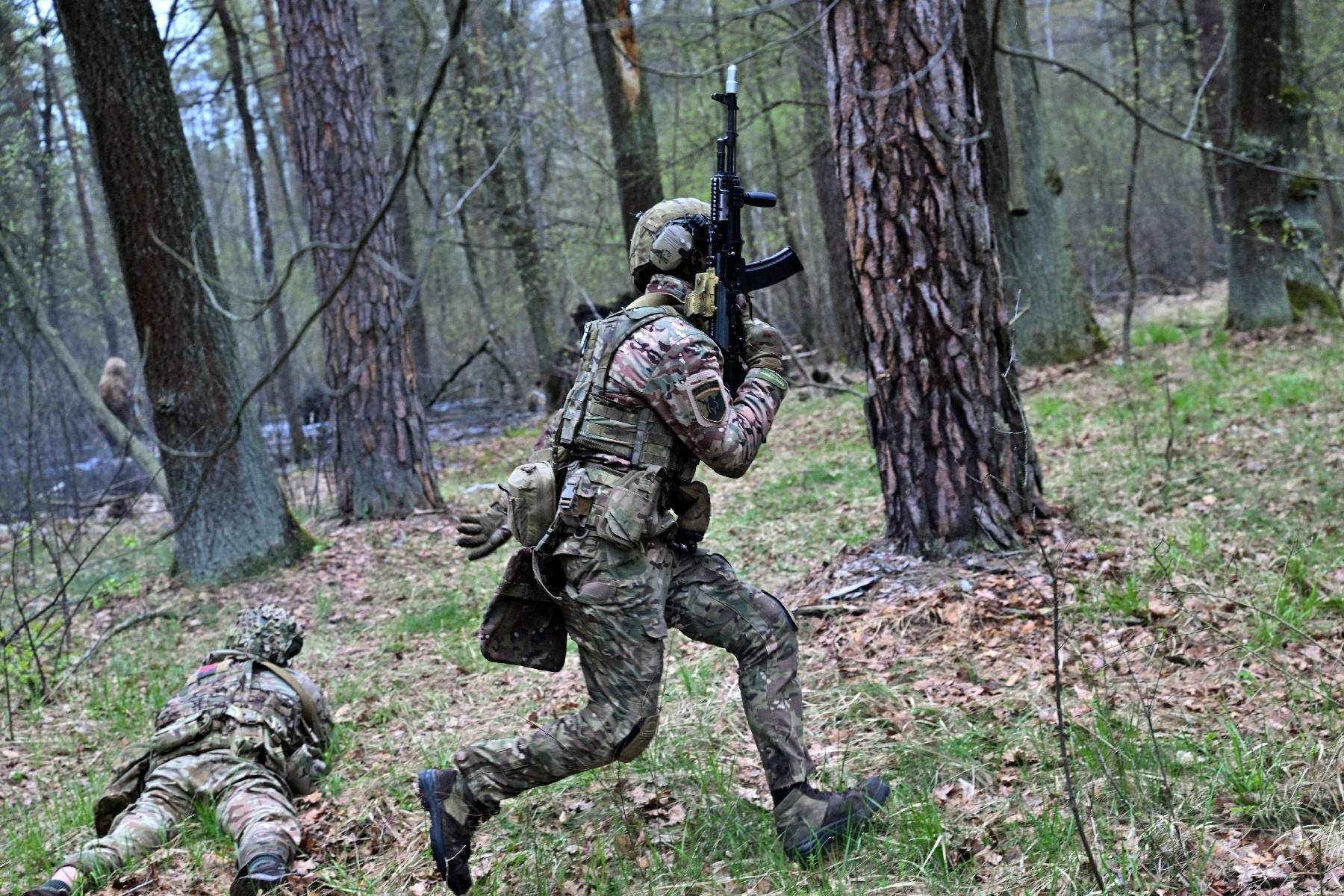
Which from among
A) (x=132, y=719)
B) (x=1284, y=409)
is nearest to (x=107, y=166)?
(x=132, y=719)

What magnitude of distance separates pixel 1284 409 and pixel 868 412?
4.05 meters

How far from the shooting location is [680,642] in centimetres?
579

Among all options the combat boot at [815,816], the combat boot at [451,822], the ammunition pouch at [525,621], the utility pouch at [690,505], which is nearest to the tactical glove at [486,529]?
the ammunition pouch at [525,621]

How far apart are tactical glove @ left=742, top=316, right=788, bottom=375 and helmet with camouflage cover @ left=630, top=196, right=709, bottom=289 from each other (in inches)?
14.1

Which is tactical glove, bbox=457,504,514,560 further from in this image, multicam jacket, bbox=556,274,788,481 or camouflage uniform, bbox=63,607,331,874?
camouflage uniform, bbox=63,607,331,874

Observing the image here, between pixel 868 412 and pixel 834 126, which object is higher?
pixel 834 126

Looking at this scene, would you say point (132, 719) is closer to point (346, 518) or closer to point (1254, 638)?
point (346, 518)

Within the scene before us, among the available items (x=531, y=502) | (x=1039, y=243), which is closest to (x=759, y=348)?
(x=531, y=502)

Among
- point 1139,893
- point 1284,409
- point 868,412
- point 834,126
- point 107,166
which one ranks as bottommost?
point 1139,893

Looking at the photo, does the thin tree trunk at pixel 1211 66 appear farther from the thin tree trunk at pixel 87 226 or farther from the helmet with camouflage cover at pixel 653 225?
the thin tree trunk at pixel 87 226

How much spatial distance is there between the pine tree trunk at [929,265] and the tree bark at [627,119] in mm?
6518

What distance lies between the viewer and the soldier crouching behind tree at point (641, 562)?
11.0 feet

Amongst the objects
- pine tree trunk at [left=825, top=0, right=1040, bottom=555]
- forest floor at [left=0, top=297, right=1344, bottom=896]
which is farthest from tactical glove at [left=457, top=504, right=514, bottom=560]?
pine tree trunk at [left=825, top=0, right=1040, bottom=555]

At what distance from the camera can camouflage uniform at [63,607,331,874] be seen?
12.8ft
